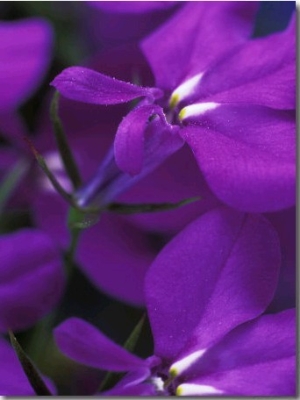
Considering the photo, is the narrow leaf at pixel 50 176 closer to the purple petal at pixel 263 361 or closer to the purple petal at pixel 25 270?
the purple petal at pixel 25 270

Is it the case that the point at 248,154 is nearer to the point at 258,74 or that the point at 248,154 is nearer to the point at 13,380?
the point at 258,74

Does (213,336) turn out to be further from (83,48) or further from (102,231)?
(83,48)

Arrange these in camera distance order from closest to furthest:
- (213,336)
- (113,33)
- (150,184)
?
(213,336) < (150,184) < (113,33)

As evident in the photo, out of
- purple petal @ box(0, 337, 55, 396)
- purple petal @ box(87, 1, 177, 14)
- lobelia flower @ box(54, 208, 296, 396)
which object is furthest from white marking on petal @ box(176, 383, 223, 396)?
purple petal @ box(87, 1, 177, 14)

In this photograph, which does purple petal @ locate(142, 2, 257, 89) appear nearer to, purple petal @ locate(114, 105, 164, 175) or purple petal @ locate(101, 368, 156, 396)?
purple petal @ locate(114, 105, 164, 175)

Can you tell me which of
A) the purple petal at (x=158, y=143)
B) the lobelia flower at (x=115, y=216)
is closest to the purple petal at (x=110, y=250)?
the lobelia flower at (x=115, y=216)

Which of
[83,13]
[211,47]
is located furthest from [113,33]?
[211,47]

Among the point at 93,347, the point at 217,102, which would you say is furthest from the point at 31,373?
the point at 217,102
